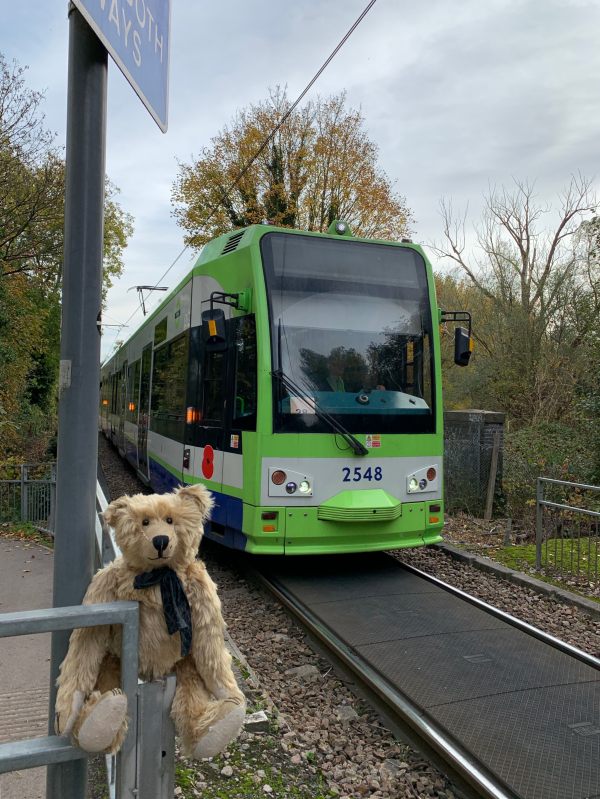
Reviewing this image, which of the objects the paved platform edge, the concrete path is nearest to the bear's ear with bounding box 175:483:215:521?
the concrete path

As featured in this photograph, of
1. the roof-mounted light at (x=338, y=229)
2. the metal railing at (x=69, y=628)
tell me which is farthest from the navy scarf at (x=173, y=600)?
the roof-mounted light at (x=338, y=229)

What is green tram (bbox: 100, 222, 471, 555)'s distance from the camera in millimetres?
6188

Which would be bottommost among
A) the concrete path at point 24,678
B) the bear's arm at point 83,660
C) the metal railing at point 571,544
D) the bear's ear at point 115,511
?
the concrete path at point 24,678

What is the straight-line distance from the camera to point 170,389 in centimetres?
905

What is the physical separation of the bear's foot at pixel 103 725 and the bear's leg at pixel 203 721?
22 cm

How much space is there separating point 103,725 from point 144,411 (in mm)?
10385

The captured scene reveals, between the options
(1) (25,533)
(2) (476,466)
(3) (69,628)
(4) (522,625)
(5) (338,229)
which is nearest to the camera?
(3) (69,628)

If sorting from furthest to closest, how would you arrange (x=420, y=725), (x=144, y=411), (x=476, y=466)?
(x=144, y=411) → (x=476, y=466) → (x=420, y=725)

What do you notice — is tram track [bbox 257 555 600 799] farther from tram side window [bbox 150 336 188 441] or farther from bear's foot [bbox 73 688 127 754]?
tram side window [bbox 150 336 188 441]

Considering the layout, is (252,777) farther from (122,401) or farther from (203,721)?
(122,401)

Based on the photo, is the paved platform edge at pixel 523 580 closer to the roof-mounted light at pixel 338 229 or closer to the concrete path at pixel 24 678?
the roof-mounted light at pixel 338 229

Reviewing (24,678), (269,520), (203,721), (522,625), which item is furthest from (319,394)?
(203,721)

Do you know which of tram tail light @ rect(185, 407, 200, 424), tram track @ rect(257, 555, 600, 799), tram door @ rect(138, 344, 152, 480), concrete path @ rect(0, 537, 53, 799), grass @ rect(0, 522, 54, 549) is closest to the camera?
concrete path @ rect(0, 537, 53, 799)

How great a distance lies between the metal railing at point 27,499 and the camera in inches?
401
